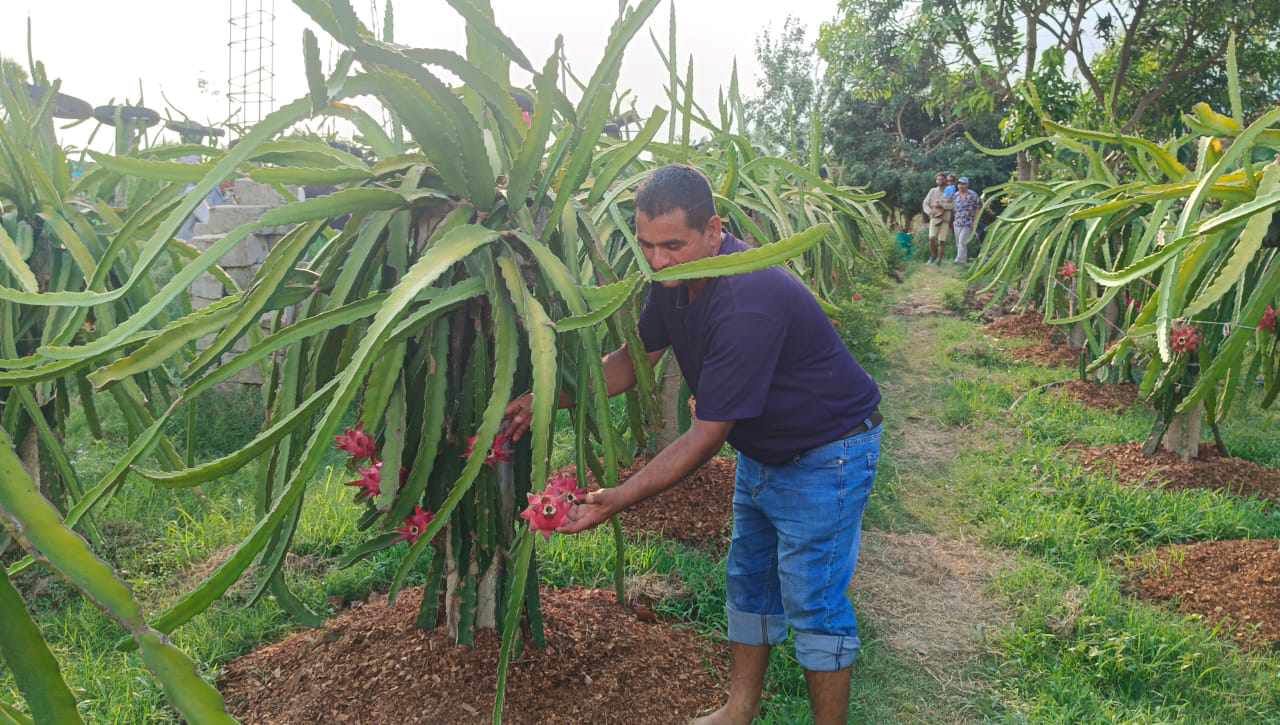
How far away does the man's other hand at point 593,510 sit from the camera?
173cm

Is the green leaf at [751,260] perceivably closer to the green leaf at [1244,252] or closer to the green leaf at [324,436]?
the green leaf at [324,436]

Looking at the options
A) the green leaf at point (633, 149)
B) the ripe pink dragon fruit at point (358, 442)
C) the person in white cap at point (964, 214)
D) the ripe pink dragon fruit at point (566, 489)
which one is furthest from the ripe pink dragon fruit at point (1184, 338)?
the person in white cap at point (964, 214)

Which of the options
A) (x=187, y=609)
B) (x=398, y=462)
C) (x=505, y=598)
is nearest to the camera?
(x=187, y=609)

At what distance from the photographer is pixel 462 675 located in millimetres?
2145

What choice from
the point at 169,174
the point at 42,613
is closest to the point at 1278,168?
the point at 169,174

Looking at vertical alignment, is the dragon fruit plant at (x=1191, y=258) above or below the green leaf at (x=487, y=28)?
below

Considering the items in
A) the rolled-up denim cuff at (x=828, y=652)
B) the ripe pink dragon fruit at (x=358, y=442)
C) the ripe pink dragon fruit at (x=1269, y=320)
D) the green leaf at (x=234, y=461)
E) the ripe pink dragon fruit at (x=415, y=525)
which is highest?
the ripe pink dragon fruit at (x=1269, y=320)

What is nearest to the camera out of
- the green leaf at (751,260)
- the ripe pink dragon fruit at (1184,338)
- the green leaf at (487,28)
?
the green leaf at (751,260)

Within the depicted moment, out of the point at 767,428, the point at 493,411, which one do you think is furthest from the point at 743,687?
the point at 493,411

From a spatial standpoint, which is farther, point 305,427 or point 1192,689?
point 1192,689

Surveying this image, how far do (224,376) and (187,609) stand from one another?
1.95 ft

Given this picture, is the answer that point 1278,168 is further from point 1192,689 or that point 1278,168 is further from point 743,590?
point 743,590

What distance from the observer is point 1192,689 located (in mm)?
2670

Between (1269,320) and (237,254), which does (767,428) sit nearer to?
(1269,320)
